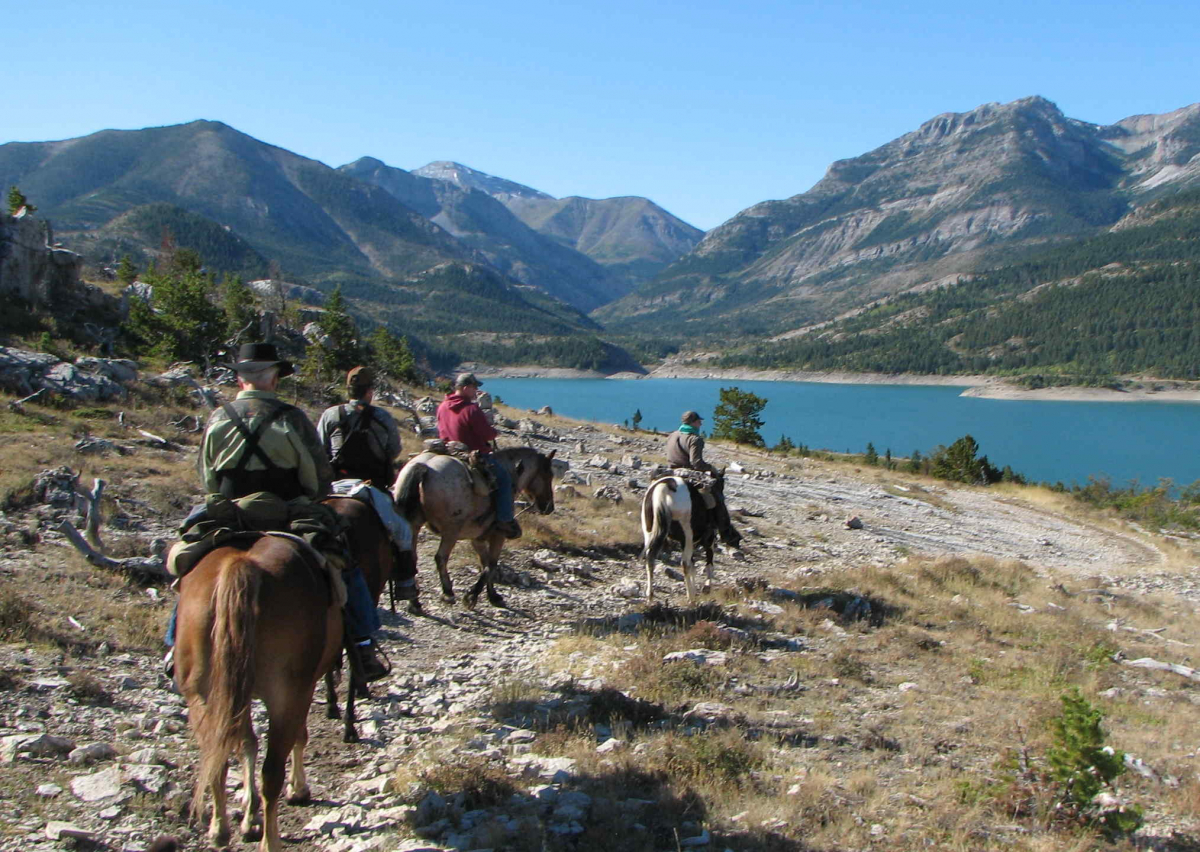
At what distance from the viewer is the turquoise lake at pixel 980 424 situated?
8506 cm

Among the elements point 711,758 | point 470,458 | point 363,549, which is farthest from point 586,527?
point 711,758

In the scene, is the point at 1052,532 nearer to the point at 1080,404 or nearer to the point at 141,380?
the point at 141,380

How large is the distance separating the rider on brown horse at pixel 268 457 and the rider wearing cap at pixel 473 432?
483cm

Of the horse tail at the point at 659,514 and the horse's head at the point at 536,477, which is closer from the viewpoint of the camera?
the horse's head at the point at 536,477

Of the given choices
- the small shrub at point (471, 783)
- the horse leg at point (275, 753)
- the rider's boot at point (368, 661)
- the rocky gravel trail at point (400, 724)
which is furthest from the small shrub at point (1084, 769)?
the horse leg at point (275, 753)

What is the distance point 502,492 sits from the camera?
11094 mm

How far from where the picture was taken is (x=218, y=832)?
484 cm

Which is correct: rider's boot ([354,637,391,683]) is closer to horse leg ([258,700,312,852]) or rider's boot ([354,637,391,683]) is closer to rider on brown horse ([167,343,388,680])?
rider on brown horse ([167,343,388,680])

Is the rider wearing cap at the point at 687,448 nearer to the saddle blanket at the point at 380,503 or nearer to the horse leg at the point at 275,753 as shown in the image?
the saddle blanket at the point at 380,503

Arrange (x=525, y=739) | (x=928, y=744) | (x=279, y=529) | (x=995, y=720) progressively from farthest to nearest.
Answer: (x=995, y=720)
(x=928, y=744)
(x=525, y=739)
(x=279, y=529)

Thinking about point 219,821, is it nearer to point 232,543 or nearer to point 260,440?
point 232,543

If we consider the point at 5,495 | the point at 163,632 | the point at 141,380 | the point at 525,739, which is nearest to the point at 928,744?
the point at 525,739

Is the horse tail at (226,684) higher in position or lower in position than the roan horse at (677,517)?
higher

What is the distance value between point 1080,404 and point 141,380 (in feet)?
543
